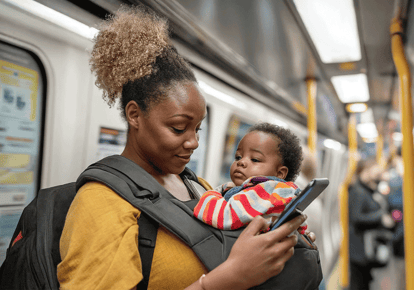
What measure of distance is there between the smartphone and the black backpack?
0.17m

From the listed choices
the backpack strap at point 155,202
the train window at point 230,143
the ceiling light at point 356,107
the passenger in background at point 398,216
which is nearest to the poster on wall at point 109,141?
the backpack strap at point 155,202

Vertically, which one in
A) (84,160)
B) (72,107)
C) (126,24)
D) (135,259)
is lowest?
(135,259)

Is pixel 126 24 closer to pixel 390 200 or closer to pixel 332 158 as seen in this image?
pixel 390 200

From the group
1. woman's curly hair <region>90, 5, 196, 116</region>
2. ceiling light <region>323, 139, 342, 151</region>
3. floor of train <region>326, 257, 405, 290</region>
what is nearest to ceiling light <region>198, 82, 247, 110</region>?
woman's curly hair <region>90, 5, 196, 116</region>

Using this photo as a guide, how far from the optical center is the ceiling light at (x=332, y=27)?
1957 mm

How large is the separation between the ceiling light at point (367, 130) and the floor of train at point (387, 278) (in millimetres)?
3032

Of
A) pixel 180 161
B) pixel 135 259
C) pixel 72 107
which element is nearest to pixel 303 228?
pixel 180 161

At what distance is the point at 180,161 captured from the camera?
3.92 feet

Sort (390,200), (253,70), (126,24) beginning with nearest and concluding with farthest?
(126,24) → (253,70) → (390,200)

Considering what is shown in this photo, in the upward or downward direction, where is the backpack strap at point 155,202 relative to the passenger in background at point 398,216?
upward

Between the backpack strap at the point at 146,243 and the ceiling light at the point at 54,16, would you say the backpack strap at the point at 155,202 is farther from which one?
the ceiling light at the point at 54,16

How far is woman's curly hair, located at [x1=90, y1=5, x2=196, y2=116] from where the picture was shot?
3.80ft

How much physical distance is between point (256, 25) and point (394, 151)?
8961mm

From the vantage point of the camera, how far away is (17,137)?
134 centimetres
